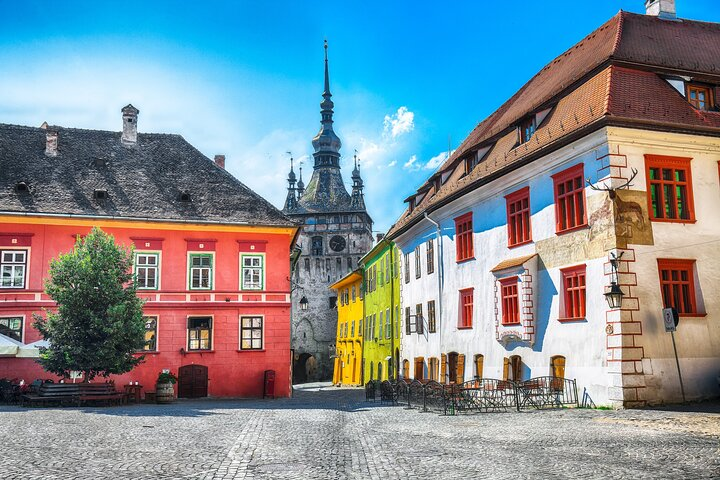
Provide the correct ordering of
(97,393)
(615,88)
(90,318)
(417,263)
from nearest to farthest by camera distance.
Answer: (615,88), (97,393), (90,318), (417,263)

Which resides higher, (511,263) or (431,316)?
(511,263)

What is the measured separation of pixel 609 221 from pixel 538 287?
377cm

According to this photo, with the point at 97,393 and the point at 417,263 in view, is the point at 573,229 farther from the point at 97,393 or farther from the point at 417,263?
the point at 97,393

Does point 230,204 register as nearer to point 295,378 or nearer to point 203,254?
point 203,254

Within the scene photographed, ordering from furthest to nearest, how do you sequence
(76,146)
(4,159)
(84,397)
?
(76,146) < (4,159) < (84,397)

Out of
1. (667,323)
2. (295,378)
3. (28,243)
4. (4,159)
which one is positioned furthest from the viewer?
(295,378)

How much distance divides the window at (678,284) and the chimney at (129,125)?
2526 cm

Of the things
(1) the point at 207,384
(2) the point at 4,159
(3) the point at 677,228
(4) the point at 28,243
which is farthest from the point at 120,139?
(3) the point at 677,228

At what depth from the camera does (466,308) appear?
27.0 metres

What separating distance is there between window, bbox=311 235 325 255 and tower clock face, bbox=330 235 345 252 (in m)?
1.39

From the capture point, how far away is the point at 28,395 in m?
22.8

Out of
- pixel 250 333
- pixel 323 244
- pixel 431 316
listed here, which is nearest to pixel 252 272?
pixel 250 333

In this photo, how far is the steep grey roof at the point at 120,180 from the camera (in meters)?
30.1

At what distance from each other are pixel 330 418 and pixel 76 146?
71.0 ft
